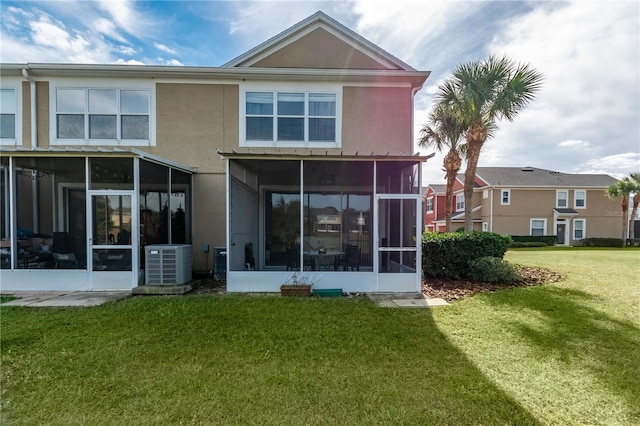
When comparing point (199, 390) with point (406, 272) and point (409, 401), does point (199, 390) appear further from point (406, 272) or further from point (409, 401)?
point (406, 272)

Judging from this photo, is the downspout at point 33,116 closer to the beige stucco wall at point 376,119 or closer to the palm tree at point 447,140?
the beige stucco wall at point 376,119

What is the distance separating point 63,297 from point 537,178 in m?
33.3

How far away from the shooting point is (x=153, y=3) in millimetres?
8602

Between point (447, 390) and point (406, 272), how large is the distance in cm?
423

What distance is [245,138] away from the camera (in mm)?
9250

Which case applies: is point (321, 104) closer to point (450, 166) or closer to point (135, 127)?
point (135, 127)

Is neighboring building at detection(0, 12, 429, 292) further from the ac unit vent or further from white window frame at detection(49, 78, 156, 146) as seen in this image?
the ac unit vent

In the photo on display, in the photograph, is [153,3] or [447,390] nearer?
[447,390]

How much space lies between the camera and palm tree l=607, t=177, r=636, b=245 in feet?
80.4

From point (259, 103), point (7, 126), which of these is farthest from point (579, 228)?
point (7, 126)

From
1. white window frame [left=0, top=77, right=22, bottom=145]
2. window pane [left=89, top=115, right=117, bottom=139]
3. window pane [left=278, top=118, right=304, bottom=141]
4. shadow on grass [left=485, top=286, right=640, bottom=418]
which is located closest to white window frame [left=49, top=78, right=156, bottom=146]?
window pane [left=89, top=115, right=117, bottom=139]

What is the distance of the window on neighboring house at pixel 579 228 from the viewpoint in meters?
25.7

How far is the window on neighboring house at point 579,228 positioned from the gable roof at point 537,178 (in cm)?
320

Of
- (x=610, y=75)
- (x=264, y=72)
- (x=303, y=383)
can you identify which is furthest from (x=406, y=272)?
(x=610, y=75)
